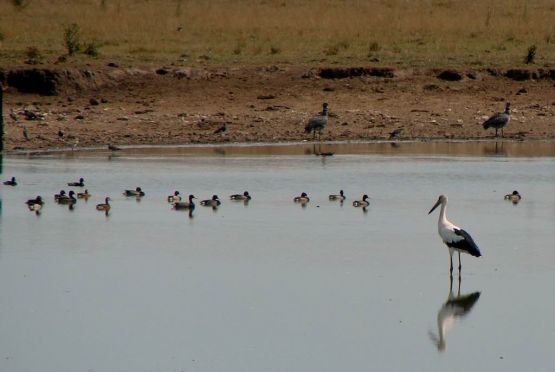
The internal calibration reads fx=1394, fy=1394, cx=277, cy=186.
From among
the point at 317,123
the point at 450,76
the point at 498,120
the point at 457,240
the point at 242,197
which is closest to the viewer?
the point at 457,240

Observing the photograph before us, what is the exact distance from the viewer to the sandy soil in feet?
84.7

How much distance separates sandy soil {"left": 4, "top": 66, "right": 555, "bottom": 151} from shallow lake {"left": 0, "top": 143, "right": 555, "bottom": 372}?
125 inches

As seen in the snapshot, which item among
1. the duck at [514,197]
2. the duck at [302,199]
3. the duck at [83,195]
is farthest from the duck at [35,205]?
the duck at [514,197]

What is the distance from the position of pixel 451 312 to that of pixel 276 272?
218 centimetres

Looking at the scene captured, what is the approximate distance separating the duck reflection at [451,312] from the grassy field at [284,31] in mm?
17553

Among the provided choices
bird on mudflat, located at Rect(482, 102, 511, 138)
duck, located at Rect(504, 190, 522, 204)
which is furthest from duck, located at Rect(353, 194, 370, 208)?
bird on mudflat, located at Rect(482, 102, 511, 138)

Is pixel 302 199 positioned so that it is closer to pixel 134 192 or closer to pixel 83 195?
pixel 134 192

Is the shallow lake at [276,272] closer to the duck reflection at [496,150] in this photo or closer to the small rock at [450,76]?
the duck reflection at [496,150]

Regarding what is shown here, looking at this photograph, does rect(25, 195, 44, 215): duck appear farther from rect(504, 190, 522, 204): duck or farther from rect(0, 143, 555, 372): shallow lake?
rect(504, 190, 522, 204): duck

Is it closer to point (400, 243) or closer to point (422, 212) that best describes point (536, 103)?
point (422, 212)

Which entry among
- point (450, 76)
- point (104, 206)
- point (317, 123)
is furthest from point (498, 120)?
point (104, 206)

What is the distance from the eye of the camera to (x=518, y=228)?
16.6m

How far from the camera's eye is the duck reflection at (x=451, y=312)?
11.1 meters

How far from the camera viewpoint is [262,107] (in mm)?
27594
